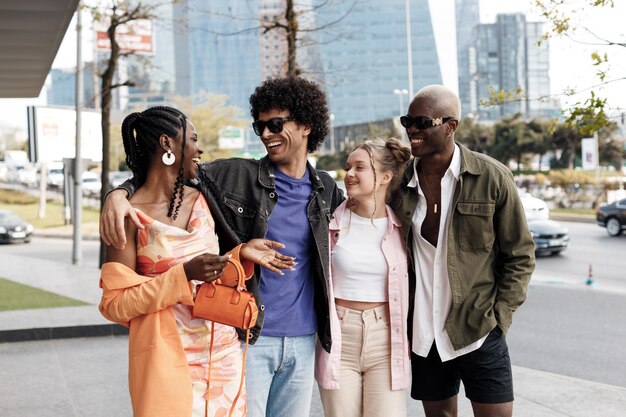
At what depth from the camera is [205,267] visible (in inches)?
100

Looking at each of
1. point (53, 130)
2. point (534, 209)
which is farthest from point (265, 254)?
point (53, 130)

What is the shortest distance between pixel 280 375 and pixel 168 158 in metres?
1.09

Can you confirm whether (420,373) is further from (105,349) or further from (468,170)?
(105,349)

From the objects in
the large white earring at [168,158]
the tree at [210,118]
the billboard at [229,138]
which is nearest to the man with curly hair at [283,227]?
the large white earring at [168,158]

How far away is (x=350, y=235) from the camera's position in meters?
3.46

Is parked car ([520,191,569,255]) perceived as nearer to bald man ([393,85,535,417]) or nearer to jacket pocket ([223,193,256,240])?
bald man ([393,85,535,417])

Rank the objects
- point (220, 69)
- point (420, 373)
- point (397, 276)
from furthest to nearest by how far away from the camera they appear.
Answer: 1. point (220, 69)
2. point (420, 373)
3. point (397, 276)

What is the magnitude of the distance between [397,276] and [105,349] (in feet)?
18.2

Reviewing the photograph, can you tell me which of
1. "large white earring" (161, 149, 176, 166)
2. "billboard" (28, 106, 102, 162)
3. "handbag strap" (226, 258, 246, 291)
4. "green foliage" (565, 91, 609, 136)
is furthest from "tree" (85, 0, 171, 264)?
"handbag strap" (226, 258, 246, 291)

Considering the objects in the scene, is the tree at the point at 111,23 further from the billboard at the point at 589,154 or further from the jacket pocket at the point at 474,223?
the billboard at the point at 589,154

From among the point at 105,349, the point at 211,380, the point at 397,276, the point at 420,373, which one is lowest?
the point at 105,349

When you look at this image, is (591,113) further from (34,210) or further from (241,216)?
(34,210)

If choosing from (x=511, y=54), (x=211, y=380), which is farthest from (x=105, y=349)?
(x=511, y=54)

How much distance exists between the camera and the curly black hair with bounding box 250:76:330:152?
328 cm
